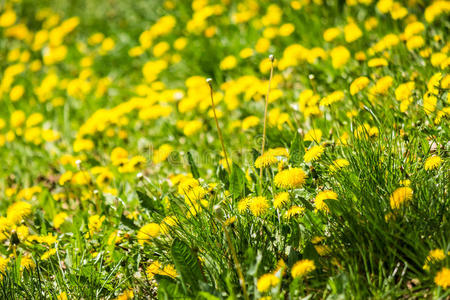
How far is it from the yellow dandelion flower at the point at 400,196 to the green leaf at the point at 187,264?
765mm

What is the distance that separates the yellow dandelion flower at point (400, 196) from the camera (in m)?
1.61

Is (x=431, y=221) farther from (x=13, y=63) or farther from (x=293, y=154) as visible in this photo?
(x=13, y=63)

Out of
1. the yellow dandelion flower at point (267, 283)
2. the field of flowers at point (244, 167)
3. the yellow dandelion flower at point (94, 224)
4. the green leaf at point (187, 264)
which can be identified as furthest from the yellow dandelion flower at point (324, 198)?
the yellow dandelion flower at point (94, 224)

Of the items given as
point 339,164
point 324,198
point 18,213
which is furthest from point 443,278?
point 18,213

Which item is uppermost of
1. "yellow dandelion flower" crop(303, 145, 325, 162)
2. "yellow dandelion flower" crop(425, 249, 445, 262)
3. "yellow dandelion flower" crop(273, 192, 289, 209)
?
"yellow dandelion flower" crop(303, 145, 325, 162)

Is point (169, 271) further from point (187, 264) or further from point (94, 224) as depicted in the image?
point (94, 224)

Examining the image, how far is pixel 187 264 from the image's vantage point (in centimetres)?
176

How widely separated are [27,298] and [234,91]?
75.5 inches

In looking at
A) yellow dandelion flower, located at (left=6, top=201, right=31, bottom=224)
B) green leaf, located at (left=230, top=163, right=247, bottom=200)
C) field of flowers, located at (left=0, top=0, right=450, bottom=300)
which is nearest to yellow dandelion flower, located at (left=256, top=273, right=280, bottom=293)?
field of flowers, located at (left=0, top=0, right=450, bottom=300)

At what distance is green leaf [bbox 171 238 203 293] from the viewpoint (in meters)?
1.73

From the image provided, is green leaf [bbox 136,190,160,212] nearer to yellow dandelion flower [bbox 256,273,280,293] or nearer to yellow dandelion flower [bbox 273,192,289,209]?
yellow dandelion flower [bbox 273,192,289,209]

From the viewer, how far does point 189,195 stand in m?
2.02

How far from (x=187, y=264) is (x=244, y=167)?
0.92 metres

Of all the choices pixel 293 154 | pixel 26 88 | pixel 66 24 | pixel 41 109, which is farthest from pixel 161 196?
pixel 66 24
